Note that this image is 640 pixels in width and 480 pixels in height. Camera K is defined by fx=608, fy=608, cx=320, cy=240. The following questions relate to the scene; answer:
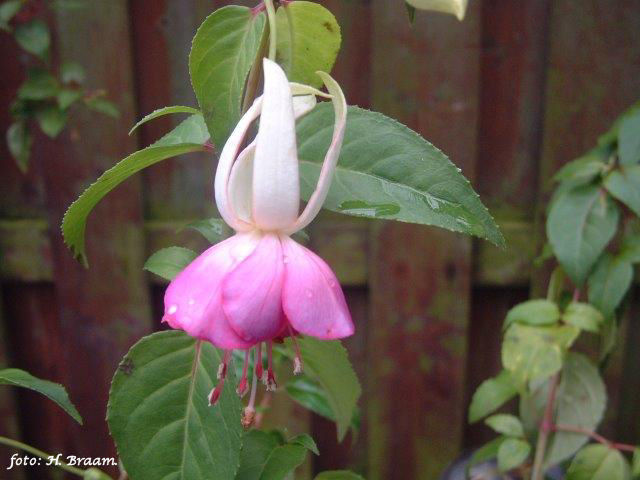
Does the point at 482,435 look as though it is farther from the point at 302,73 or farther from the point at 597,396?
the point at 302,73

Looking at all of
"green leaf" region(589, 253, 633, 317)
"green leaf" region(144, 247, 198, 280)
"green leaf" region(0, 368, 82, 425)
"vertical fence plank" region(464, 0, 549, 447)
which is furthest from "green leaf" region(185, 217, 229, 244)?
"vertical fence plank" region(464, 0, 549, 447)

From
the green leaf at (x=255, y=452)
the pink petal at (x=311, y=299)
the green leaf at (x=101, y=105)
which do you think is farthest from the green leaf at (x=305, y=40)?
the green leaf at (x=101, y=105)

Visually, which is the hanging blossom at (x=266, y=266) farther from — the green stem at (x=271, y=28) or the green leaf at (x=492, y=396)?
the green leaf at (x=492, y=396)

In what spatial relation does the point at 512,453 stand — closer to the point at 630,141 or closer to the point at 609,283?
the point at 609,283

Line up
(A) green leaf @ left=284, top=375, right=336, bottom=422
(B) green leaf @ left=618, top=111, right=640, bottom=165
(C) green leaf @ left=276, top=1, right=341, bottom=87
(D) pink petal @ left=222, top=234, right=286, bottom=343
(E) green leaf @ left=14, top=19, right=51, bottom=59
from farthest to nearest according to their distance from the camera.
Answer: (E) green leaf @ left=14, top=19, right=51, bottom=59
(B) green leaf @ left=618, top=111, right=640, bottom=165
(A) green leaf @ left=284, top=375, right=336, bottom=422
(C) green leaf @ left=276, top=1, right=341, bottom=87
(D) pink petal @ left=222, top=234, right=286, bottom=343

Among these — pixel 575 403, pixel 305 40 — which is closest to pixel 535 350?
pixel 575 403

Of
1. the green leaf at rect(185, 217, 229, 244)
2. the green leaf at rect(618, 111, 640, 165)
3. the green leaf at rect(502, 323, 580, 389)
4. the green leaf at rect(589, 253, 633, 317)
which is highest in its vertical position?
the green leaf at rect(618, 111, 640, 165)

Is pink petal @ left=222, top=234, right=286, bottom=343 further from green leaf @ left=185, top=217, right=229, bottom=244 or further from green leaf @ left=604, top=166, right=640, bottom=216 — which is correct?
green leaf @ left=604, top=166, right=640, bottom=216
